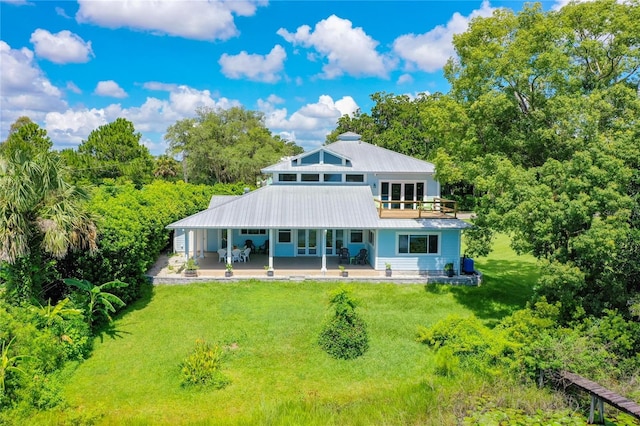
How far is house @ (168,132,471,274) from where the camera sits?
2114 centimetres

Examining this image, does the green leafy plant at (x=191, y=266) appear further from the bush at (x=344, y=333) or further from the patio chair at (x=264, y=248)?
the bush at (x=344, y=333)

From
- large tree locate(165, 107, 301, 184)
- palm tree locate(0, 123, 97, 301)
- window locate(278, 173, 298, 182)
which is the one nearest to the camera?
palm tree locate(0, 123, 97, 301)

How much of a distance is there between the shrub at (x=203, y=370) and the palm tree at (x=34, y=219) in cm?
497

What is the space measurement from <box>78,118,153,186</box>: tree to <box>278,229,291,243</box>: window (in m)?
22.5

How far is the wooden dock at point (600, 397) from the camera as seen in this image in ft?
27.6

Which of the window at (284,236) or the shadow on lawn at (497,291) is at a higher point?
the window at (284,236)

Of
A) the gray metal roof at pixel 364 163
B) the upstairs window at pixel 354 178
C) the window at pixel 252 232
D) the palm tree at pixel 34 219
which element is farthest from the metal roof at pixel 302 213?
the palm tree at pixel 34 219

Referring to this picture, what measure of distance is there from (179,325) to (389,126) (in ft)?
145

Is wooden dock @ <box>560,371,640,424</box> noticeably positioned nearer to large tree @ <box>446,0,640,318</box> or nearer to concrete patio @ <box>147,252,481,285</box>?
large tree @ <box>446,0,640,318</box>

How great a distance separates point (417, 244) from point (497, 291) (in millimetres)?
4305

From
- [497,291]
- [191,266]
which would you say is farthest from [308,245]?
[497,291]

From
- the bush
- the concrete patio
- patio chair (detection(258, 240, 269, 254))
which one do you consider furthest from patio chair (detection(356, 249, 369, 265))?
the bush

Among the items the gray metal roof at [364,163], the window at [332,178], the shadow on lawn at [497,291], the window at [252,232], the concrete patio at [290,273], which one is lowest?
the shadow on lawn at [497,291]

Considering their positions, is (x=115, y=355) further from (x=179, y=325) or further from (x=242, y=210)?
(x=242, y=210)
